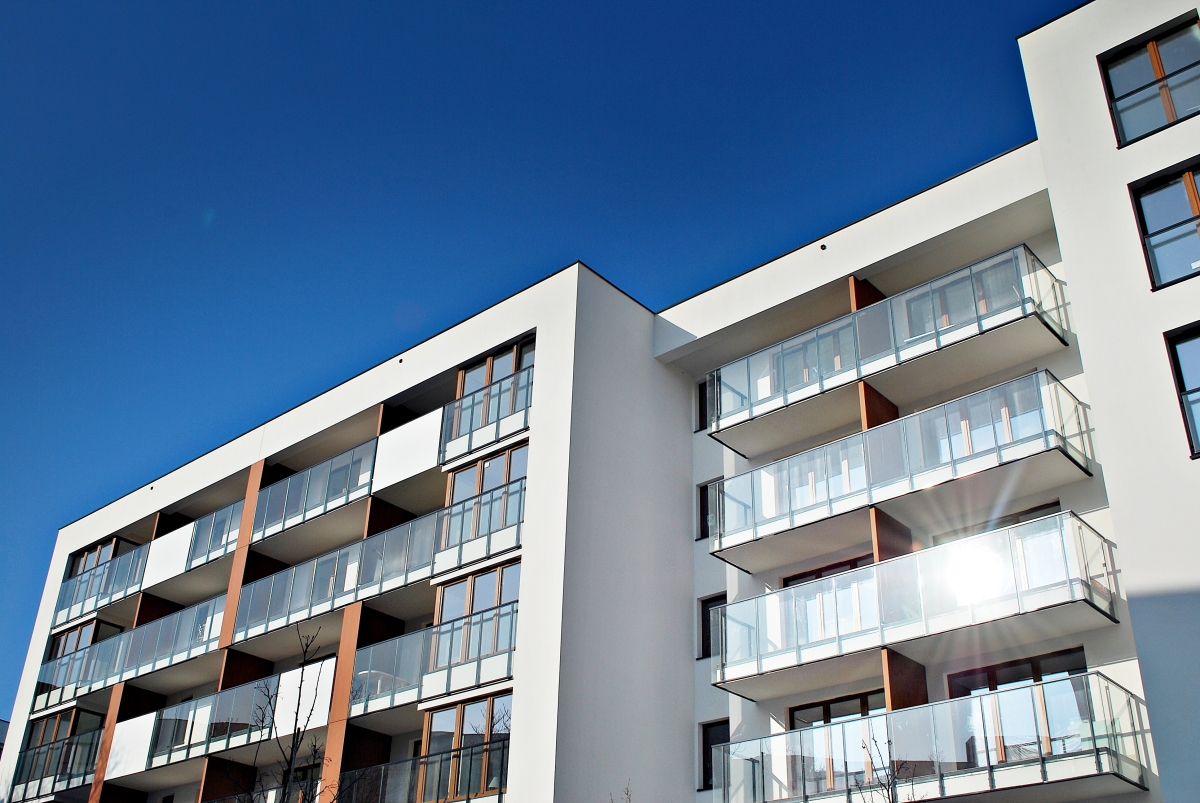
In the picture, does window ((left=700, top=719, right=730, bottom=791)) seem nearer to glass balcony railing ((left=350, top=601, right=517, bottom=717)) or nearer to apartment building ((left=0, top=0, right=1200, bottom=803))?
apartment building ((left=0, top=0, right=1200, bottom=803))

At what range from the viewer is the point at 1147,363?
664 inches

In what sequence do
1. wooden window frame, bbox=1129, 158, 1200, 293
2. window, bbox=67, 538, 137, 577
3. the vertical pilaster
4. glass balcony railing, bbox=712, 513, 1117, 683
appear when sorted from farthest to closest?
window, bbox=67, 538, 137, 577 → the vertical pilaster → wooden window frame, bbox=1129, 158, 1200, 293 → glass balcony railing, bbox=712, 513, 1117, 683

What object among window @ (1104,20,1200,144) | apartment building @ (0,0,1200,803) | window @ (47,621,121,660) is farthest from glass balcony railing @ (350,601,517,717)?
window @ (47,621,121,660)

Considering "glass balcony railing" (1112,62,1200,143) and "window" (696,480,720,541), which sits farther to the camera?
"window" (696,480,720,541)

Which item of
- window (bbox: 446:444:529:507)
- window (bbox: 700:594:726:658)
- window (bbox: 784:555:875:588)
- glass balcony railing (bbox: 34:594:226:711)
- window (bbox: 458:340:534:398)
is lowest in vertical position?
window (bbox: 700:594:726:658)

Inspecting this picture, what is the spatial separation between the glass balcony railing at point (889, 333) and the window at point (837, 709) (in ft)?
18.1

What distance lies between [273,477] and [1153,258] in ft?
72.5

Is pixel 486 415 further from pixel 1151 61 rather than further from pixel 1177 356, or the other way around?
pixel 1151 61

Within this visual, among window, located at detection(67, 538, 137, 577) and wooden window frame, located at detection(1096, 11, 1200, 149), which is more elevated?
wooden window frame, located at detection(1096, 11, 1200, 149)

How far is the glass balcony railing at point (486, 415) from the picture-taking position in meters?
24.4

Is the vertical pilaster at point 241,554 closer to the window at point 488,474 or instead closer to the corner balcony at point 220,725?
the corner balcony at point 220,725

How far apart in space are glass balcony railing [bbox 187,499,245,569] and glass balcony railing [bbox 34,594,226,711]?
1327 millimetres

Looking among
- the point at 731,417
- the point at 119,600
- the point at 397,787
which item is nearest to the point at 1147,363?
the point at 731,417

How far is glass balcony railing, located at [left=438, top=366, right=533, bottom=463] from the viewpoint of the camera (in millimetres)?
24375
